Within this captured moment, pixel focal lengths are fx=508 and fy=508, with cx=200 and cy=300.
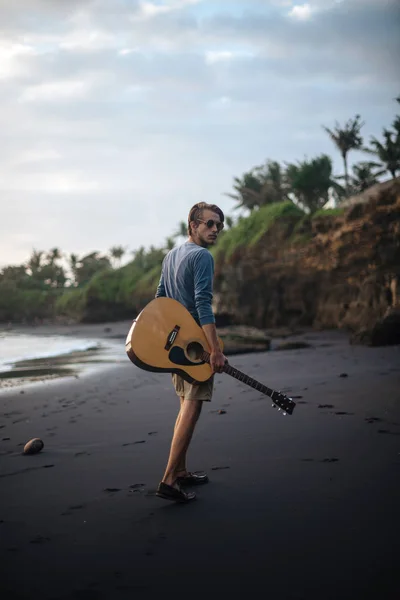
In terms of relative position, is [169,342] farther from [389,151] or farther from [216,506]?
[389,151]

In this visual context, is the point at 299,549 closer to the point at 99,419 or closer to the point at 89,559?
the point at 89,559

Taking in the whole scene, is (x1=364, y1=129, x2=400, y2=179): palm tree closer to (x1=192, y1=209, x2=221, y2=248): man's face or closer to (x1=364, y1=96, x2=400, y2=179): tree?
(x1=364, y1=96, x2=400, y2=179): tree

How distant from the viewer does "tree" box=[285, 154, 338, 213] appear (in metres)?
34.8

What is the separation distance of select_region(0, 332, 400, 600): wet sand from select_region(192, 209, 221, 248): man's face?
156cm

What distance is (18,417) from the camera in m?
5.80

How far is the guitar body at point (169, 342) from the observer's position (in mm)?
3109

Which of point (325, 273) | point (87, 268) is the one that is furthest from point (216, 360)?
point (87, 268)

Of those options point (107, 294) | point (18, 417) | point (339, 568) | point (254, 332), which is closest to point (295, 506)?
point (339, 568)

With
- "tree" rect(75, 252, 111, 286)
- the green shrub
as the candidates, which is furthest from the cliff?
"tree" rect(75, 252, 111, 286)

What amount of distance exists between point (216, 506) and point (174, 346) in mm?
946

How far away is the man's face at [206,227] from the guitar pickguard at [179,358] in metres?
0.74

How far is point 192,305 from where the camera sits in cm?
328

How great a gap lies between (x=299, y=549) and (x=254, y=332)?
13.3 metres

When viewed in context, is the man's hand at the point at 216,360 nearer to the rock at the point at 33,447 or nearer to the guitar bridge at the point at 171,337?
the guitar bridge at the point at 171,337
